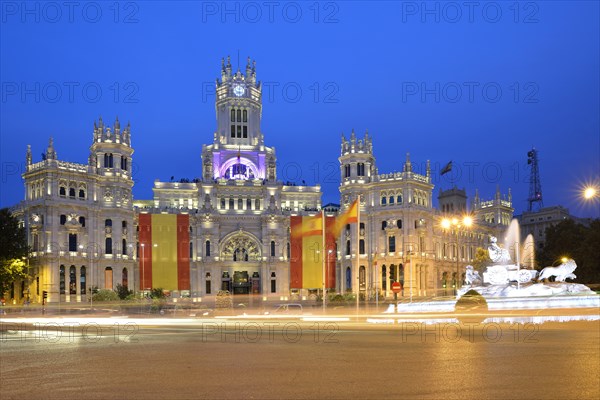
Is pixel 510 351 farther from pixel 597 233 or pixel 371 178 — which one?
pixel 371 178

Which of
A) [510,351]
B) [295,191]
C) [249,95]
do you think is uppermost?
[249,95]

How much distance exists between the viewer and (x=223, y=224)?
118312 mm

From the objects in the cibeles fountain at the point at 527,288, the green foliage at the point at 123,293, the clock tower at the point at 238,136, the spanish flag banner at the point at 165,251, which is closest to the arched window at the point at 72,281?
the green foliage at the point at 123,293

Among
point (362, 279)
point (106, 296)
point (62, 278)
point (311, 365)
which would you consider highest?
point (311, 365)

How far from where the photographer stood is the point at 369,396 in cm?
1374

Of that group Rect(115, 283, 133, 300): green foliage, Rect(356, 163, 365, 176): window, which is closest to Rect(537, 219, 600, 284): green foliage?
Rect(356, 163, 365, 176): window

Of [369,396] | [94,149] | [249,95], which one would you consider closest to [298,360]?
[369,396]

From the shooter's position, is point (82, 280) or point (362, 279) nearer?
point (82, 280)

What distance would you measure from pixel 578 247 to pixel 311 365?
8326 cm

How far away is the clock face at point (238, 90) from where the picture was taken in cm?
13288

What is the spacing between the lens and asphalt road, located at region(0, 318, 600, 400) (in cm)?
1438

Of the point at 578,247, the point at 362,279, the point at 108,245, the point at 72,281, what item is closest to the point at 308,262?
the point at 362,279

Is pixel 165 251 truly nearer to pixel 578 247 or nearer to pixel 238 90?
pixel 238 90

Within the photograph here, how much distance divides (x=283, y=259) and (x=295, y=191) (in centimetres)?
1514
